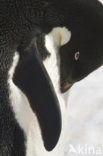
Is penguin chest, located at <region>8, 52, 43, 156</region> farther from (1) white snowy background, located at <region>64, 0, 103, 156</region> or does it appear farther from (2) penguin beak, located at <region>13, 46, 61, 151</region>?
(1) white snowy background, located at <region>64, 0, 103, 156</region>

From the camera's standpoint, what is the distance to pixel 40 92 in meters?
1.10

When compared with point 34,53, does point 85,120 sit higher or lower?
lower

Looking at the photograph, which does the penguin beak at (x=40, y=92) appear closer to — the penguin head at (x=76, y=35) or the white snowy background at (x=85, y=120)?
the penguin head at (x=76, y=35)

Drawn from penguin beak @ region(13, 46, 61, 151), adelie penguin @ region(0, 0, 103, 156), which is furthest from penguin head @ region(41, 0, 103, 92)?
penguin beak @ region(13, 46, 61, 151)

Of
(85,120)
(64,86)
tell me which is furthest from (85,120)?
(64,86)

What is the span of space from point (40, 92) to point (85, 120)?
0.88m

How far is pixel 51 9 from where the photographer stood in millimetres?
1168

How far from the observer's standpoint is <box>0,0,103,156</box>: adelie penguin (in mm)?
1098

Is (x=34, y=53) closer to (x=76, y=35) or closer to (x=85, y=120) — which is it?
(x=76, y=35)

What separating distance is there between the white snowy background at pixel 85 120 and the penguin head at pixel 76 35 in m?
0.58

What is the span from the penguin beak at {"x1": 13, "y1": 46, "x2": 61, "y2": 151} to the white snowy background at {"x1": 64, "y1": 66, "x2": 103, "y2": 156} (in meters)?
0.67

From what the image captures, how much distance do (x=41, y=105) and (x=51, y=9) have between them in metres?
0.24

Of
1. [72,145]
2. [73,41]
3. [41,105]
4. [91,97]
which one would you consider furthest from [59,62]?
[91,97]

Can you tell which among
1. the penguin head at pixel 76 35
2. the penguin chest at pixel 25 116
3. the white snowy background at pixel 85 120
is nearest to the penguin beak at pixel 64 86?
the penguin head at pixel 76 35
